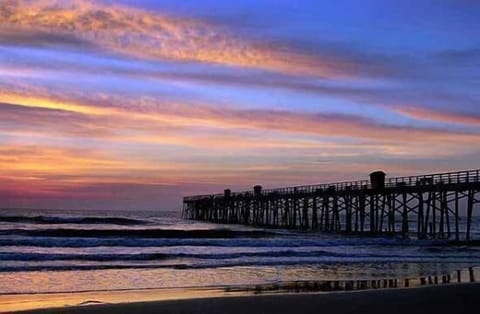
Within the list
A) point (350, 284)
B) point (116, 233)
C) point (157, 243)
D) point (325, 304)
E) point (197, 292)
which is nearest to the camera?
point (325, 304)

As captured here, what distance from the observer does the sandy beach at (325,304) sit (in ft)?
33.7

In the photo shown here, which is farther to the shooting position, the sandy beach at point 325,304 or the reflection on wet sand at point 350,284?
the reflection on wet sand at point 350,284

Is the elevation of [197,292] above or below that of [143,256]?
above

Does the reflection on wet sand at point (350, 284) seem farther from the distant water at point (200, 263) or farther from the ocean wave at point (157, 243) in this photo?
the ocean wave at point (157, 243)

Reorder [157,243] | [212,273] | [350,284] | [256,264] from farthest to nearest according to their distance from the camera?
[157,243]
[256,264]
[212,273]
[350,284]

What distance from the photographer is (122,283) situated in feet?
51.8

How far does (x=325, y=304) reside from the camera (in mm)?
10789

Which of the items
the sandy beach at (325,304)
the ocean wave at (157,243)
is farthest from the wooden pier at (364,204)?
the sandy beach at (325,304)

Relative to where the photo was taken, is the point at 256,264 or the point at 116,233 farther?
the point at 116,233

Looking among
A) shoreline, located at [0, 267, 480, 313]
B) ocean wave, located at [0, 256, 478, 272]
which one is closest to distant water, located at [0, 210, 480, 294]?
ocean wave, located at [0, 256, 478, 272]

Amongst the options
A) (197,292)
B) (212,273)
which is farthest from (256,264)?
(197,292)

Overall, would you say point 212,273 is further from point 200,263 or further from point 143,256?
point 143,256

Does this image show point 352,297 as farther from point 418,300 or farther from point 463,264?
point 463,264

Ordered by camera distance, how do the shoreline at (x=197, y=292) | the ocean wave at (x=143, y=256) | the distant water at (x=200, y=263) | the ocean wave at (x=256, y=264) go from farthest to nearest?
the ocean wave at (x=143, y=256) → the ocean wave at (x=256, y=264) → the distant water at (x=200, y=263) → the shoreline at (x=197, y=292)
